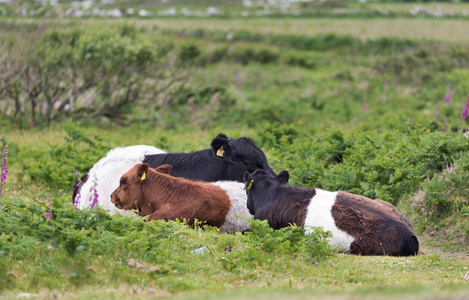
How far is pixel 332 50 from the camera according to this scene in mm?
45844

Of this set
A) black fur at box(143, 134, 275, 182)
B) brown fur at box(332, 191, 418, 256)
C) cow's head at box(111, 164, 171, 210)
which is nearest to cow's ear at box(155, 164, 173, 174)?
cow's head at box(111, 164, 171, 210)

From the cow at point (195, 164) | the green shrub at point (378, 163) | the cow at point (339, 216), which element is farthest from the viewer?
the green shrub at point (378, 163)

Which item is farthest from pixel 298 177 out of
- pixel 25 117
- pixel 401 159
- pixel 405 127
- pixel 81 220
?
pixel 25 117

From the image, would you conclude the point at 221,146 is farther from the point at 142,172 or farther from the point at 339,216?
the point at 339,216

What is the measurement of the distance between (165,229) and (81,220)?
108cm

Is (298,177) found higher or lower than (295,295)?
lower

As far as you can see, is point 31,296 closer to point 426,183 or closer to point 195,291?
point 195,291

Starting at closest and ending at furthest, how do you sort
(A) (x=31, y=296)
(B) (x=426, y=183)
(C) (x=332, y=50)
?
(A) (x=31, y=296), (B) (x=426, y=183), (C) (x=332, y=50)

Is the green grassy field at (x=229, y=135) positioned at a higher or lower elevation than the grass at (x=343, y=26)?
lower

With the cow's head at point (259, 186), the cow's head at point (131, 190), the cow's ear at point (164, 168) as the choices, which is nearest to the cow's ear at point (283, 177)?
the cow's head at point (259, 186)

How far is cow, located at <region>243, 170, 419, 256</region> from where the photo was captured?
334 inches

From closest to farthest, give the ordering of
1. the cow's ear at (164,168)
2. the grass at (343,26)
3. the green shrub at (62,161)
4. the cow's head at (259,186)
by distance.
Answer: the cow's head at (259,186) → the cow's ear at (164,168) → the green shrub at (62,161) → the grass at (343,26)

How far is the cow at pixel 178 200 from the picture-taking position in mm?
9031

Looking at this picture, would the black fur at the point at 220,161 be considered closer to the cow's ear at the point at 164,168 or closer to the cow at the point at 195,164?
the cow at the point at 195,164
